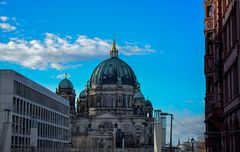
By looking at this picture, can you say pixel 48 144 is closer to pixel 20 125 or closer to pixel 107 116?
pixel 20 125

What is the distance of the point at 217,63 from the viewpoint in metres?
39.4

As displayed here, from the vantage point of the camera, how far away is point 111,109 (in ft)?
618

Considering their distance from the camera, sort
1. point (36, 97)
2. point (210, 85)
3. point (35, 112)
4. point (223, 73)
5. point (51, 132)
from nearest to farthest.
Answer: point (223, 73)
point (210, 85)
point (35, 112)
point (36, 97)
point (51, 132)

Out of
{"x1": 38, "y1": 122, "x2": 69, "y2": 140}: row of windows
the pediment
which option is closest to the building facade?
{"x1": 38, "y1": 122, "x2": 69, "y2": 140}: row of windows

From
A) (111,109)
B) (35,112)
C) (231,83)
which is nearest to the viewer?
(231,83)

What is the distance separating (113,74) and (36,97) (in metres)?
91.6

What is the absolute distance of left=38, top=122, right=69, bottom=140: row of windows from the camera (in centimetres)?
10238

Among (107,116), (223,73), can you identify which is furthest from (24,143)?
(107,116)

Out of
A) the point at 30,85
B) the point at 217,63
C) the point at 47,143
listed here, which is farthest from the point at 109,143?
the point at 217,63

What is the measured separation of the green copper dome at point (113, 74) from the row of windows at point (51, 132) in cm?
6107

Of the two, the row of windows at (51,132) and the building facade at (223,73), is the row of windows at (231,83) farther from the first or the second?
the row of windows at (51,132)

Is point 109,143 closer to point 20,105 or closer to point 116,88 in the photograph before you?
point 116,88

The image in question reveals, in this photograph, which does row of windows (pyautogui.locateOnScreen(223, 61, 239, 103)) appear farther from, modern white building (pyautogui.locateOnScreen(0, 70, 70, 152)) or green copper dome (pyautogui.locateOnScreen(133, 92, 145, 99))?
green copper dome (pyautogui.locateOnScreen(133, 92, 145, 99))

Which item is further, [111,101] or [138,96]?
[111,101]
